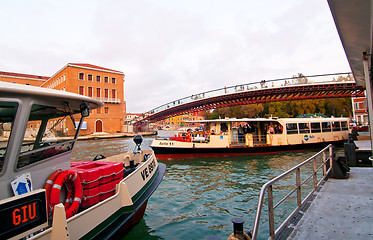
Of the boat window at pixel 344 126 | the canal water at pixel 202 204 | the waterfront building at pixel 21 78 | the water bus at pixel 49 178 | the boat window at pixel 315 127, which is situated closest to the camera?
the water bus at pixel 49 178

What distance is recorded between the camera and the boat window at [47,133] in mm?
2717

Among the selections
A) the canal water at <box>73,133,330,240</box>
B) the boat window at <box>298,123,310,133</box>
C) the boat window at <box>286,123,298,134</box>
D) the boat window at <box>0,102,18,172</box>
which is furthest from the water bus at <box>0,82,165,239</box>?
the boat window at <box>298,123,310,133</box>

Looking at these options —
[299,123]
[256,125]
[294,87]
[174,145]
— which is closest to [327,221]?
[174,145]

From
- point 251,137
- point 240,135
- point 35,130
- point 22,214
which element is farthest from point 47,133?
point 240,135

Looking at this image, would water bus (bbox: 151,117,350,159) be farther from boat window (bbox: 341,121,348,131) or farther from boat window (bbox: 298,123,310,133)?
boat window (bbox: 341,121,348,131)

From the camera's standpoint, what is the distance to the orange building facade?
43281mm

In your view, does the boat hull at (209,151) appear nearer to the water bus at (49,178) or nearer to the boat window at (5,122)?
the water bus at (49,178)

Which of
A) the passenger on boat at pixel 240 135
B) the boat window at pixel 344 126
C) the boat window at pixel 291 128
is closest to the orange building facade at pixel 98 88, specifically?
the passenger on boat at pixel 240 135

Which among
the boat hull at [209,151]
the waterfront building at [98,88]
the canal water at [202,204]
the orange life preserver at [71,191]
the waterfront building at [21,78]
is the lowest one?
the canal water at [202,204]

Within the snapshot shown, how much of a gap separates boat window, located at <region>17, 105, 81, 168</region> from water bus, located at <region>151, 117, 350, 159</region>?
10.7m

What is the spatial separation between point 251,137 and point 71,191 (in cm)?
1400

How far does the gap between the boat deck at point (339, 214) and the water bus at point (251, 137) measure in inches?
390

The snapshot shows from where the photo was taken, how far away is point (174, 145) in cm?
1427

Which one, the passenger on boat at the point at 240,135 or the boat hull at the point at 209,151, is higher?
the passenger on boat at the point at 240,135
